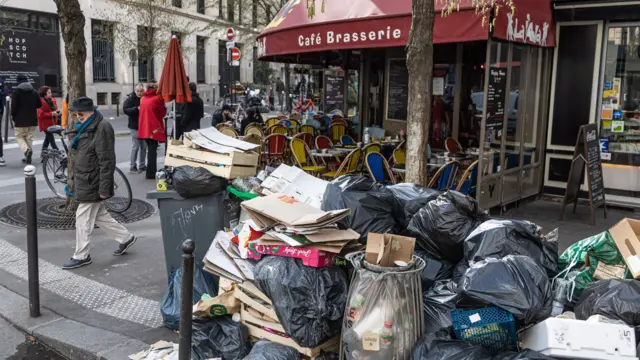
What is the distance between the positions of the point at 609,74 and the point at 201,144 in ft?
20.8

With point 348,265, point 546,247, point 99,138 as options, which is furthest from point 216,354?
point 99,138

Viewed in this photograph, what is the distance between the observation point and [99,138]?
586 centimetres

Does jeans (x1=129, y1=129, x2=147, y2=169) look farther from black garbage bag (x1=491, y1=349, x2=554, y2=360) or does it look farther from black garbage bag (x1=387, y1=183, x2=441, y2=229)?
black garbage bag (x1=491, y1=349, x2=554, y2=360)

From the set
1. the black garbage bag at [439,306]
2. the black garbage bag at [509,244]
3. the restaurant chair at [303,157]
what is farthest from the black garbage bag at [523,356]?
the restaurant chair at [303,157]

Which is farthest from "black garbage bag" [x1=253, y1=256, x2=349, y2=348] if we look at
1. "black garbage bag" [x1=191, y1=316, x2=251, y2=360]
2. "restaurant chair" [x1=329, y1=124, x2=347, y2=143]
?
"restaurant chair" [x1=329, y1=124, x2=347, y2=143]

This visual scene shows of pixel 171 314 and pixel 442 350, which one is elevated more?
pixel 442 350

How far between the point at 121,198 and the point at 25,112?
4.69 meters

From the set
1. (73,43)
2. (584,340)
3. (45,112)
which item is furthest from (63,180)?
(584,340)

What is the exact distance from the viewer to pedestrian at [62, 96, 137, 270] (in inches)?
229

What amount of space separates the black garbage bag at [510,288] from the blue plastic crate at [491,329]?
0.15 feet

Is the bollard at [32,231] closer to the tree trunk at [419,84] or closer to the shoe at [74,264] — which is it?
the shoe at [74,264]

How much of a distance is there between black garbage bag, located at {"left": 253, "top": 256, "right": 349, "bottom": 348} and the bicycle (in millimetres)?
5070

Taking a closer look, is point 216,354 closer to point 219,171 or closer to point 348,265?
point 348,265

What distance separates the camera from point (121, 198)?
27.5ft
